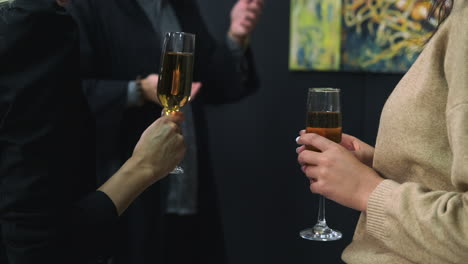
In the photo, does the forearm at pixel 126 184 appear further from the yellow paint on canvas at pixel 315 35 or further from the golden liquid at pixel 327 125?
the yellow paint on canvas at pixel 315 35

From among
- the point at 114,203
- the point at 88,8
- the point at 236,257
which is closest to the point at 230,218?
the point at 236,257

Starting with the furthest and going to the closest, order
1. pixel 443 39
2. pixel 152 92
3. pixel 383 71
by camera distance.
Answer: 1. pixel 383 71
2. pixel 152 92
3. pixel 443 39

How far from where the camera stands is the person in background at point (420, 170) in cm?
87

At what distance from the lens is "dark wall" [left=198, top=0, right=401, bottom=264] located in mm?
3289

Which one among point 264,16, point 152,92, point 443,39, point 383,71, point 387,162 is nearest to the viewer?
point 443,39

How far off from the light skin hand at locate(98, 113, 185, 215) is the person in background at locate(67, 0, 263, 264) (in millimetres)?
818

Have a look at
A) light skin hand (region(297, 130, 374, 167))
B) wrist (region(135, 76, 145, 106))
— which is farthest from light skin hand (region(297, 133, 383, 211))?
wrist (region(135, 76, 145, 106))

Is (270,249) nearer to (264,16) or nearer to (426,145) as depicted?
(264,16)

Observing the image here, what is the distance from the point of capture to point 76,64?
118cm

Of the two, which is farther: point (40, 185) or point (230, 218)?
point (230, 218)

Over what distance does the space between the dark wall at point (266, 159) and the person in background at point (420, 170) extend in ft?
7.15

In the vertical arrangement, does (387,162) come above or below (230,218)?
above

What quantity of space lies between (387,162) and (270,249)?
242 centimetres

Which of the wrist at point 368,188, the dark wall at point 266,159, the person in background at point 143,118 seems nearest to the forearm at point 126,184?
the wrist at point 368,188
